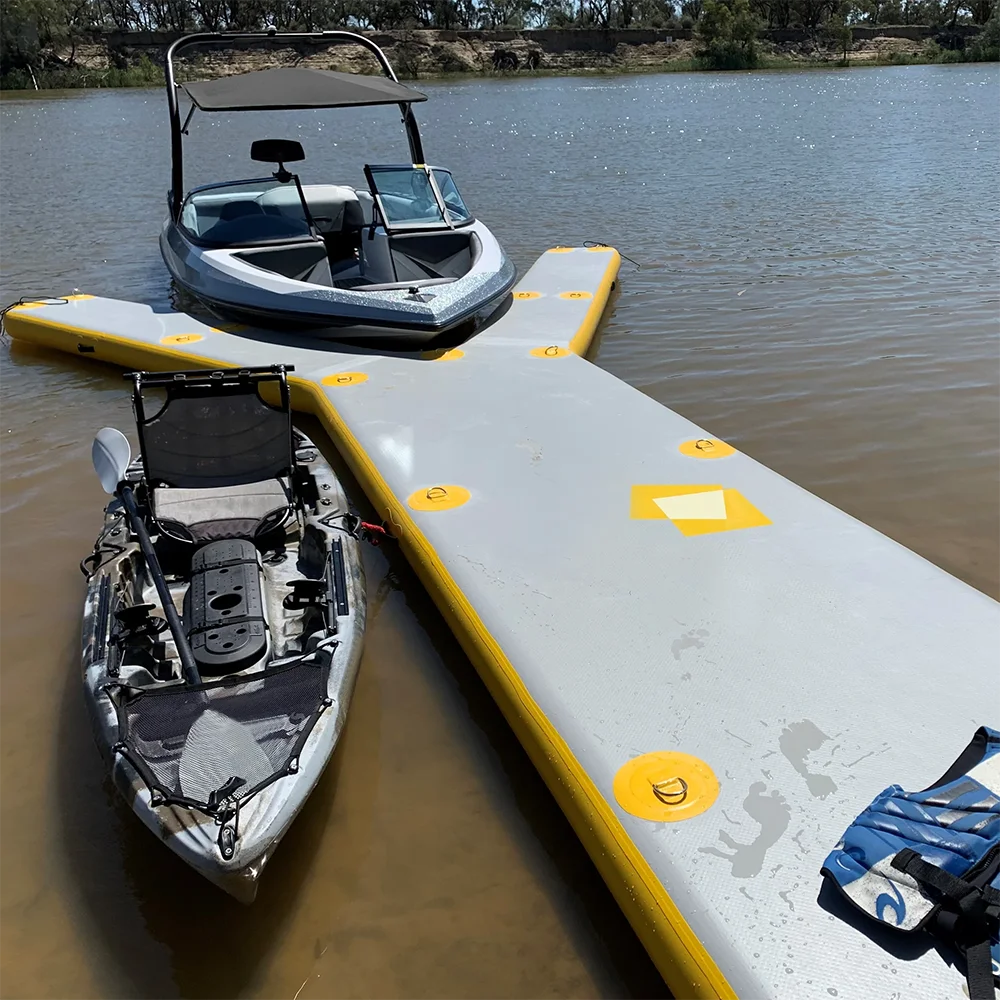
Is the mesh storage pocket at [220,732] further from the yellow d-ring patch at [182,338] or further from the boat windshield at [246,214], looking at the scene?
the boat windshield at [246,214]

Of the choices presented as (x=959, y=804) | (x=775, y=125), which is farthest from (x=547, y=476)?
(x=775, y=125)

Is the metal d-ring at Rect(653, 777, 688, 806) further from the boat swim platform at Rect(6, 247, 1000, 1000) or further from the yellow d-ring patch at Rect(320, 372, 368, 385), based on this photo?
the yellow d-ring patch at Rect(320, 372, 368, 385)

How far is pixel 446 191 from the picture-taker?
8023mm

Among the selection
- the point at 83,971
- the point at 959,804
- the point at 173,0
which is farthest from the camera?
the point at 173,0

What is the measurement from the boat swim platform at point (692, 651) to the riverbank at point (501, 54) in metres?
45.4

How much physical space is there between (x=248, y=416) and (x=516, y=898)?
2533 mm

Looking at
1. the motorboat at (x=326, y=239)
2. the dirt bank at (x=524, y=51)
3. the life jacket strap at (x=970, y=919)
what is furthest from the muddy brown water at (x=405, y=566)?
the dirt bank at (x=524, y=51)

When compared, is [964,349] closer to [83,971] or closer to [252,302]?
[252,302]

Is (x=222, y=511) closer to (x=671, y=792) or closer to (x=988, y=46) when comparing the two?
(x=671, y=792)

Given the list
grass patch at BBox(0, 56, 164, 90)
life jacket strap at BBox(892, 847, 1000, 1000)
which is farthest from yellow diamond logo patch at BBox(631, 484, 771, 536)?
grass patch at BBox(0, 56, 164, 90)

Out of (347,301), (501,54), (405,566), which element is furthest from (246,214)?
(501,54)

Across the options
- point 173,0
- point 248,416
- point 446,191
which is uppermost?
point 173,0

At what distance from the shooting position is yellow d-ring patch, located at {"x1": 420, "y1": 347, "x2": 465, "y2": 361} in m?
6.38

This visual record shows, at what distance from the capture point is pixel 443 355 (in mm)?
6441
